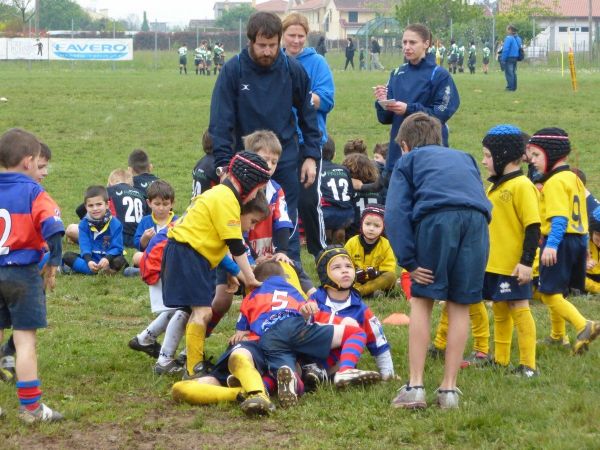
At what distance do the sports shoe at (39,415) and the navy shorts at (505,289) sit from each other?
262 cm

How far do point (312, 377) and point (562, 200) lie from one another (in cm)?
213

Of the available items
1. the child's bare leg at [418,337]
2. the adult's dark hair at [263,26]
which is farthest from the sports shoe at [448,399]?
the adult's dark hair at [263,26]

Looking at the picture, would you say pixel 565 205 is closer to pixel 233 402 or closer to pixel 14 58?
pixel 233 402

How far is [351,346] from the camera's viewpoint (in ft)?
20.3

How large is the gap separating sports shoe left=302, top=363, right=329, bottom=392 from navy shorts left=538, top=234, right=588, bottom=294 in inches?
71.7

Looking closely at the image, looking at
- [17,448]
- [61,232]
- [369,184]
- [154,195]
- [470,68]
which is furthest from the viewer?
[470,68]

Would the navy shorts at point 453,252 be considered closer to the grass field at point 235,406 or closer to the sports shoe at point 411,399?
the sports shoe at point 411,399

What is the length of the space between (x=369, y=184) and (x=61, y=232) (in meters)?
5.95

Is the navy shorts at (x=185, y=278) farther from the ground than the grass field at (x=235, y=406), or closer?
farther from the ground

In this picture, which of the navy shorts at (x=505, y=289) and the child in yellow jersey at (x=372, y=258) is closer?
the navy shorts at (x=505, y=289)

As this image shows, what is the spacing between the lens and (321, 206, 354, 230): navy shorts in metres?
10.9

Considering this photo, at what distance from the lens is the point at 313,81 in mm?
8797

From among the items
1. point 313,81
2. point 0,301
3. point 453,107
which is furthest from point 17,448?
point 453,107

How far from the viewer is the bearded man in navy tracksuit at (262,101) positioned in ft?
23.5
